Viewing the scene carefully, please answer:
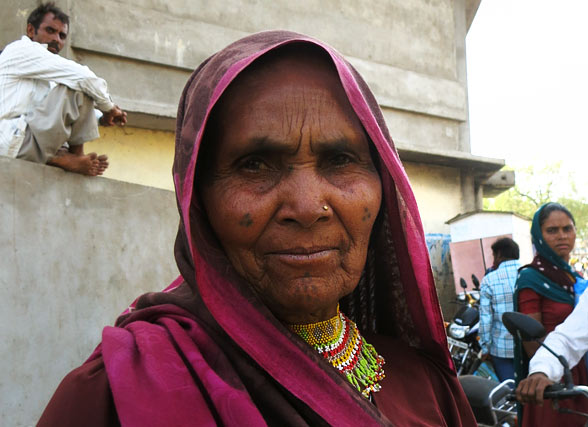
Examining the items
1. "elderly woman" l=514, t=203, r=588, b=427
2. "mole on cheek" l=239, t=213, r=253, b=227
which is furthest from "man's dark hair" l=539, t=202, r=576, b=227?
"mole on cheek" l=239, t=213, r=253, b=227

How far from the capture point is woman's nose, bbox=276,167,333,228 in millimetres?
1257

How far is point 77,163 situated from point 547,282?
3.51 metres

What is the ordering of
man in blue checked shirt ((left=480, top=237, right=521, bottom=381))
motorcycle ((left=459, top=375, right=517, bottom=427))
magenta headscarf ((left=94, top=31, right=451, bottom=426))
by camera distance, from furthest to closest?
1. man in blue checked shirt ((left=480, top=237, right=521, bottom=381))
2. motorcycle ((left=459, top=375, right=517, bottom=427))
3. magenta headscarf ((left=94, top=31, right=451, bottom=426))

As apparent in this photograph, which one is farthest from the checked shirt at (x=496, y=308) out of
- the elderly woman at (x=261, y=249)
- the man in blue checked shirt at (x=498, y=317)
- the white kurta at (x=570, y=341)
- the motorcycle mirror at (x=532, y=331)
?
the elderly woman at (x=261, y=249)

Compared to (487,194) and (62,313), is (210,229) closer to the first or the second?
(62,313)

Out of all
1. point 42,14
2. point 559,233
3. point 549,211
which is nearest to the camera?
point 42,14

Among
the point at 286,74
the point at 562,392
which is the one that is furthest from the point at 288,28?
the point at 286,74

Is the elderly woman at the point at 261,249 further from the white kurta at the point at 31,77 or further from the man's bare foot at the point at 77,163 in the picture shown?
the white kurta at the point at 31,77

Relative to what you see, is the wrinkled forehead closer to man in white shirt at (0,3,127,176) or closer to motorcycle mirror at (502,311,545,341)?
motorcycle mirror at (502,311,545,341)

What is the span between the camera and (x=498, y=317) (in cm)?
609

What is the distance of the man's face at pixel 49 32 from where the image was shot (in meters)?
4.41

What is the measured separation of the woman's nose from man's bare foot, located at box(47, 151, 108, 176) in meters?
3.01

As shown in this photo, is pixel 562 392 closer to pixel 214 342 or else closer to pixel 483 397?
pixel 483 397

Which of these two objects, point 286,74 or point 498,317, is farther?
point 498,317
